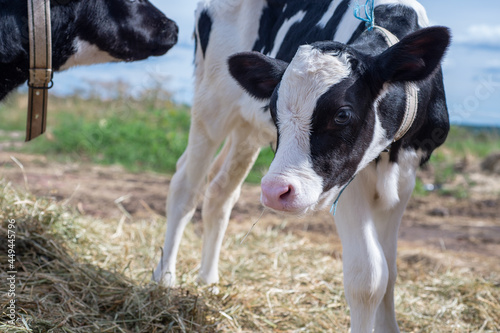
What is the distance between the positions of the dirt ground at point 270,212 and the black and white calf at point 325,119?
60.4 inches

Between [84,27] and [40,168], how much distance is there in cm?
464

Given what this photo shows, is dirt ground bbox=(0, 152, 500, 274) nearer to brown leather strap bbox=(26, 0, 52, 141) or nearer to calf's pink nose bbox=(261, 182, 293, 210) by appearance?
brown leather strap bbox=(26, 0, 52, 141)

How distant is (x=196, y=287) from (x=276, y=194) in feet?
5.42

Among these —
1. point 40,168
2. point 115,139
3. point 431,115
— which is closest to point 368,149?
point 431,115

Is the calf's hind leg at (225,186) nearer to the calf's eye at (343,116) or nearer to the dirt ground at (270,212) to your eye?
the dirt ground at (270,212)

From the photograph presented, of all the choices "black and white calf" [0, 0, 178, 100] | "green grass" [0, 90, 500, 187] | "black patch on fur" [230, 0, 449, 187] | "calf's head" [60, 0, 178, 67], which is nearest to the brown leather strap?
"black and white calf" [0, 0, 178, 100]

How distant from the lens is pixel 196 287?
3.47 m

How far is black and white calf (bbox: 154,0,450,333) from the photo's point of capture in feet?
7.11

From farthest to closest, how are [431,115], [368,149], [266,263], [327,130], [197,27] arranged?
[266,263], [197,27], [431,115], [368,149], [327,130]

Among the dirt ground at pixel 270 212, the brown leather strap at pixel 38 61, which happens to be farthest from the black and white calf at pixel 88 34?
the dirt ground at pixel 270 212

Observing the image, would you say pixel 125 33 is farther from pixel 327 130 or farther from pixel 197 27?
pixel 327 130

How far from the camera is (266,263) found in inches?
173

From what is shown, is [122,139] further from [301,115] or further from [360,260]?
[301,115]

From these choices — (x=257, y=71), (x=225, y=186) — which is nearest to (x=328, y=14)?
(x=257, y=71)
